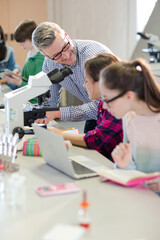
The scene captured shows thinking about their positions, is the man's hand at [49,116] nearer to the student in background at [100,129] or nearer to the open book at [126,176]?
the student in background at [100,129]

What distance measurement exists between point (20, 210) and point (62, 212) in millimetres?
152

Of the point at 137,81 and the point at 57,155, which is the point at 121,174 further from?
the point at 137,81

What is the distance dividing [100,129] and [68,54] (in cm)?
80

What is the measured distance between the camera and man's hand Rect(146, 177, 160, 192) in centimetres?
164

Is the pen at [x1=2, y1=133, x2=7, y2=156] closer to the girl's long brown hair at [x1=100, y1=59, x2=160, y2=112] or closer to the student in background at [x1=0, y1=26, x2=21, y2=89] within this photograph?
the girl's long brown hair at [x1=100, y1=59, x2=160, y2=112]

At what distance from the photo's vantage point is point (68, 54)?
2.77m

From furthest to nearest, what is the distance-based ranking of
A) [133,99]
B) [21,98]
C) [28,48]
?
[28,48], [21,98], [133,99]

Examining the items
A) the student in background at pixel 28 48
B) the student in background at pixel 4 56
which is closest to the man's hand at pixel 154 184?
the student in background at pixel 28 48

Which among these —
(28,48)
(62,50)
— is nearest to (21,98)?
(62,50)

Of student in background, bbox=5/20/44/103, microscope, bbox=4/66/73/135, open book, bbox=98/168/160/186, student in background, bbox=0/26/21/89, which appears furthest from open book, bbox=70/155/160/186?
Answer: student in background, bbox=0/26/21/89

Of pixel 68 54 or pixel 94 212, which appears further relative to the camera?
pixel 68 54

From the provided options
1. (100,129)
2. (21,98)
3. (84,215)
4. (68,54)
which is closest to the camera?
(84,215)

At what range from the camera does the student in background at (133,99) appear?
5.69 feet

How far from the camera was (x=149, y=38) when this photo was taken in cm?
607
